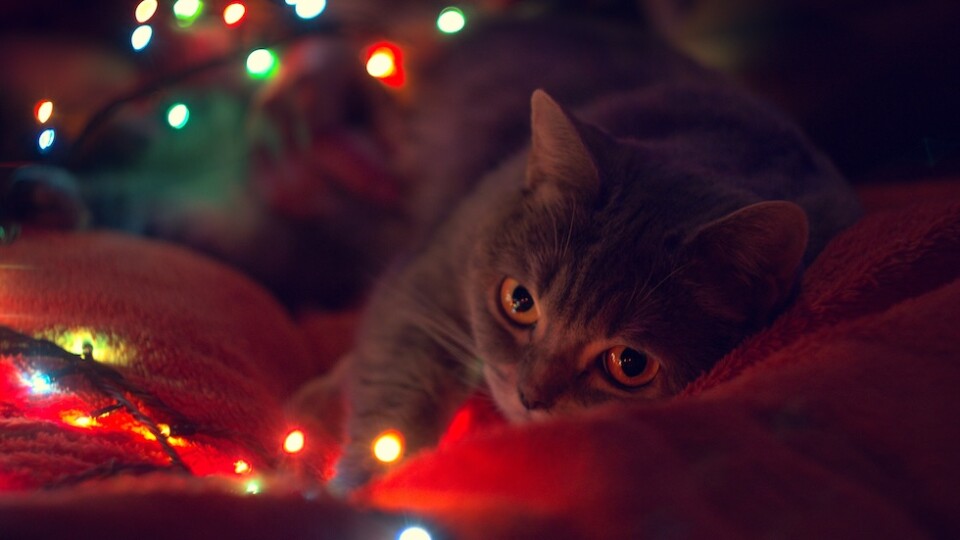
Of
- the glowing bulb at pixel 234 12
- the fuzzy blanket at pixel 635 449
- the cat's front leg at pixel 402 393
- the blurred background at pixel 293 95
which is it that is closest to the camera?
→ the fuzzy blanket at pixel 635 449

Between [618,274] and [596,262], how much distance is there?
0.03 meters

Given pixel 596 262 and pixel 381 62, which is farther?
pixel 381 62

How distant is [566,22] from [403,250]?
0.65 m

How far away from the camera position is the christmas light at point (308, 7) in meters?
1.27

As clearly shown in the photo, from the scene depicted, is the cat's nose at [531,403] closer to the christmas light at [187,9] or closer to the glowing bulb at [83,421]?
the glowing bulb at [83,421]

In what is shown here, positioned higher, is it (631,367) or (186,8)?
(186,8)

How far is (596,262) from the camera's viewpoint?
0.95 m

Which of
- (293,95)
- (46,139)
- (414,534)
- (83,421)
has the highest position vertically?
(293,95)

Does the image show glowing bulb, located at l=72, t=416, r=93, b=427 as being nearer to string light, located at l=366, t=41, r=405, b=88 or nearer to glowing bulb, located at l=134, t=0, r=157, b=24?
glowing bulb, located at l=134, t=0, r=157, b=24

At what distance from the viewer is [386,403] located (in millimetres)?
1132

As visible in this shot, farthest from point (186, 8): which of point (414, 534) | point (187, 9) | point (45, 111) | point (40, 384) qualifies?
point (414, 534)

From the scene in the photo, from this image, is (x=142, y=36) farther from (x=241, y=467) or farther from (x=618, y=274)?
(x=618, y=274)

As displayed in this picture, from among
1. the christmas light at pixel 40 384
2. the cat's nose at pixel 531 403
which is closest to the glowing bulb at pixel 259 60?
the christmas light at pixel 40 384

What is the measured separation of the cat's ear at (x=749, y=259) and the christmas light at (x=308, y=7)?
75 cm
